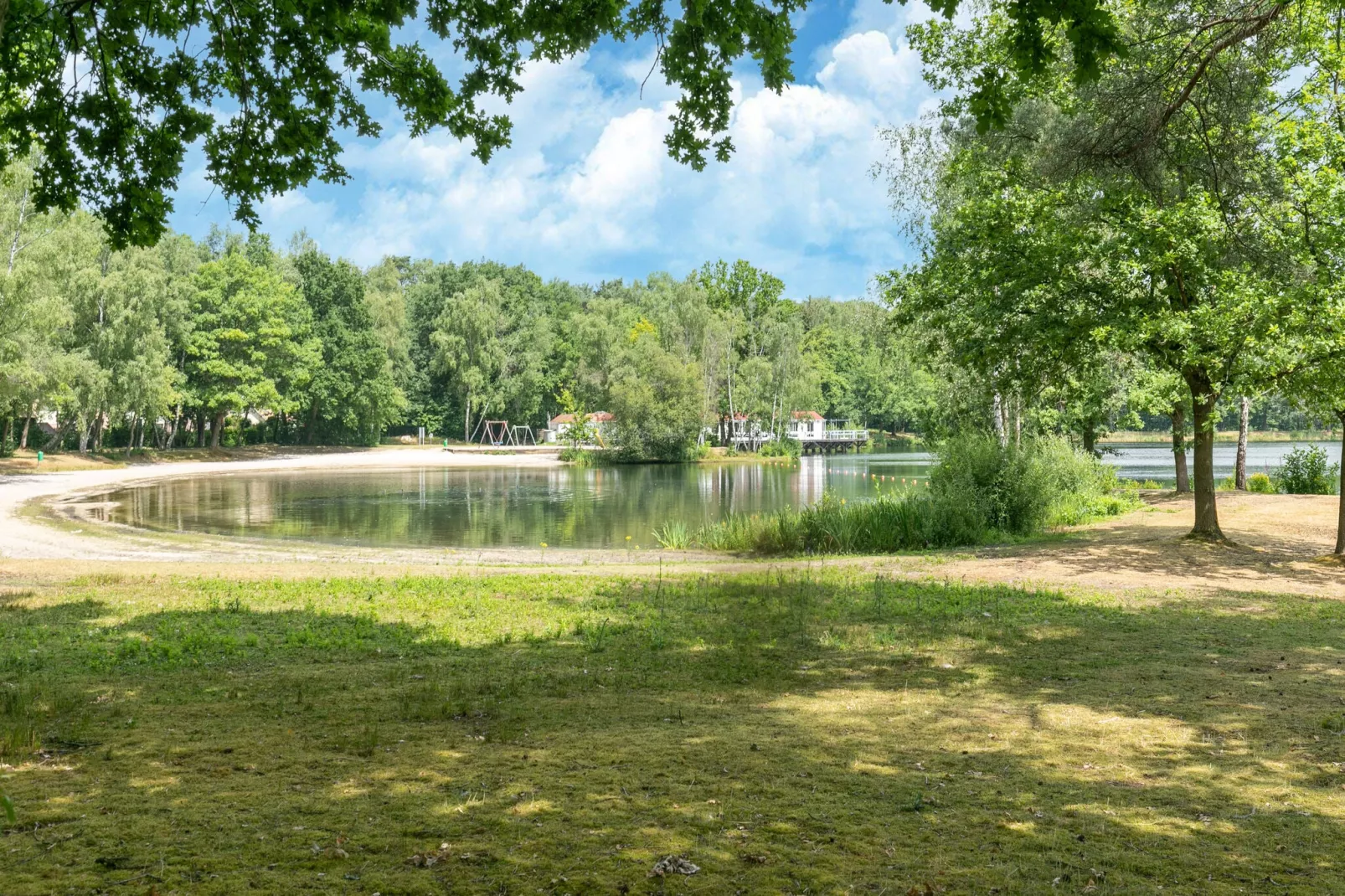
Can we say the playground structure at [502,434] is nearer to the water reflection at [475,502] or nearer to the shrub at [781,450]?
the shrub at [781,450]

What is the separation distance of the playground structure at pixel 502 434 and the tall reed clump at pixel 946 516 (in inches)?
2887

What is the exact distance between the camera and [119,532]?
78.5 feet

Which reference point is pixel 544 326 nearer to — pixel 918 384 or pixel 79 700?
pixel 918 384

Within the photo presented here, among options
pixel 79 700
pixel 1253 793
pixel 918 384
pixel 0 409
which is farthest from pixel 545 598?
pixel 918 384

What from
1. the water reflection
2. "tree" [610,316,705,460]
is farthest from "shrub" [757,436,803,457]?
the water reflection

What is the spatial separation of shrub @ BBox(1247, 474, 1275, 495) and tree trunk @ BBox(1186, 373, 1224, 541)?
49.4 feet

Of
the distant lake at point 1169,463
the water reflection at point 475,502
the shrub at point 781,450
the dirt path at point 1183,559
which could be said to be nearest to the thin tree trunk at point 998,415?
the distant lake at point 1169,463

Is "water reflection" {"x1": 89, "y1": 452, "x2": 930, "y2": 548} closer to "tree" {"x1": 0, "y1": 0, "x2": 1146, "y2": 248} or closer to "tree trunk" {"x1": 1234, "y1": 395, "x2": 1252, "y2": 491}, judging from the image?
"tree trunk" {"x1": 1234, "y1": 395, "x2": 1252, "y2": 491}

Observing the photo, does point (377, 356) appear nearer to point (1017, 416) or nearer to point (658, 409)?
point (658, 409)

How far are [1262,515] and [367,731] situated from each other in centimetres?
2249

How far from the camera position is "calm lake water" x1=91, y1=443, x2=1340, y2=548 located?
2759 centimetres

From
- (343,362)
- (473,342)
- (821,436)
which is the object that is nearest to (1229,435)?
(821,436)

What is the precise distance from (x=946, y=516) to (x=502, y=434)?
7846cm

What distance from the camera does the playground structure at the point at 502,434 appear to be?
9506 cm
